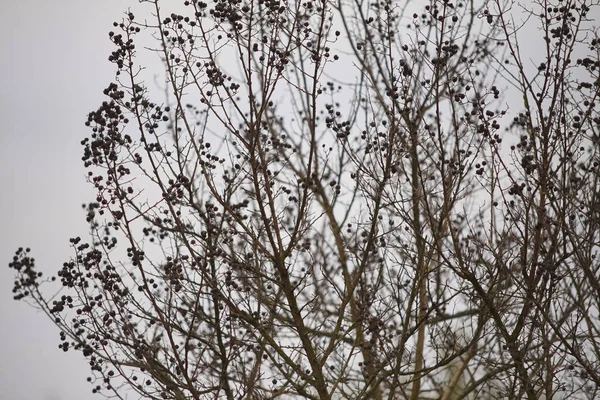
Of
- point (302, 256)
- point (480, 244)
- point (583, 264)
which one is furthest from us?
point (302, 256)

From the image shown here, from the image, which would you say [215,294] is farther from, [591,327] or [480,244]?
[591,327]

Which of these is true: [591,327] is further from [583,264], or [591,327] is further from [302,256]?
[302,256]

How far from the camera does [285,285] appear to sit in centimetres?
686

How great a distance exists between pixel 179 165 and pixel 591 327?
4.45 meters

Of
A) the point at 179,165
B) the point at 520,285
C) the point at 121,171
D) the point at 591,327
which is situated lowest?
the point at 591,327

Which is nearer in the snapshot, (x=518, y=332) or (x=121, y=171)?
(x=121, y=171)

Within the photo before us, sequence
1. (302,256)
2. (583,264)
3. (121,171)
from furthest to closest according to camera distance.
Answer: (302,256) → (121,171) → (583,264)

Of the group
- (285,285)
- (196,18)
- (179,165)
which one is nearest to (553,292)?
(285,285)

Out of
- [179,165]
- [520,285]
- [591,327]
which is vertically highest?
[179,165]

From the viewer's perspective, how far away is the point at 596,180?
20.2 ft

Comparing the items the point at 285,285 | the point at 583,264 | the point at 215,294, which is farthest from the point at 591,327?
the point at 215,294

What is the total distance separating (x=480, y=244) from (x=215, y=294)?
273 cm

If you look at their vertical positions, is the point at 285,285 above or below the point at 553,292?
above

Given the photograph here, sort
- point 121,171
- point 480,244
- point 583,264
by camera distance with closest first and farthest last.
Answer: point 583,264 → point 121,171 → point 480,244
